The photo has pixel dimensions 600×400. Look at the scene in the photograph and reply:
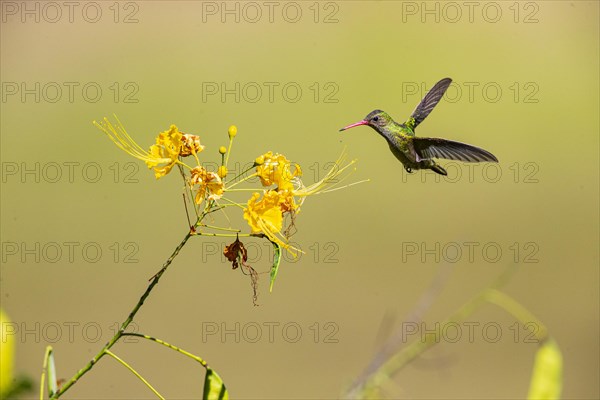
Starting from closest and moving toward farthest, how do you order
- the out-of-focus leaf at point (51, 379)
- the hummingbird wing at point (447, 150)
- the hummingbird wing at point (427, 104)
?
the out-of-focus leaf at point (51, 379) < the hummingbird wing at point (447, 150) < the hummingbird wing at point (427, 104)

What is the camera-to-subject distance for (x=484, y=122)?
5645 millimetres

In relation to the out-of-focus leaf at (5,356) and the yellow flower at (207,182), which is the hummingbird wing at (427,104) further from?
the out-of-focus leaf at (5,356)

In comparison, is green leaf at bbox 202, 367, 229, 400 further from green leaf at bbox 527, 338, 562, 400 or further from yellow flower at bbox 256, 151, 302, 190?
green leaf at bbox 527, 338, 562, 400

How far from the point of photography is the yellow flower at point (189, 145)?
1.02 meters

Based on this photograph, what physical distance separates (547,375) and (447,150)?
45 centimetres

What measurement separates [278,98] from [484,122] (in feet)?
4.27

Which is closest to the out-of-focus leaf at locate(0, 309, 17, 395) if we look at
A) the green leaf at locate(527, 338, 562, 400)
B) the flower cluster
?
the flower cluster

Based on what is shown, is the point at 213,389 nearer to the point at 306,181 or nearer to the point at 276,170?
the point at 276,170

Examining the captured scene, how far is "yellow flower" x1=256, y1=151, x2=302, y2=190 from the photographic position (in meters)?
1.01

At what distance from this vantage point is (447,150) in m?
1.36

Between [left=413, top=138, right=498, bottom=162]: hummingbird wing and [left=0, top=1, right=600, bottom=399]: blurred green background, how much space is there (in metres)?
2.81

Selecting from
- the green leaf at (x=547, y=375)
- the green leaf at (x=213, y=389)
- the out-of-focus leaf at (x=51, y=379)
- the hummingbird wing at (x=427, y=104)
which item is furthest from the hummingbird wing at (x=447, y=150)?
the out-of-focus leaf at (x=51, y=379)

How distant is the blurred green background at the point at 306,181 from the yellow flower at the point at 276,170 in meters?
3.15

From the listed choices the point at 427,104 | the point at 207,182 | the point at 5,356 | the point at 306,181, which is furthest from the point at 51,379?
the point at 306,181
